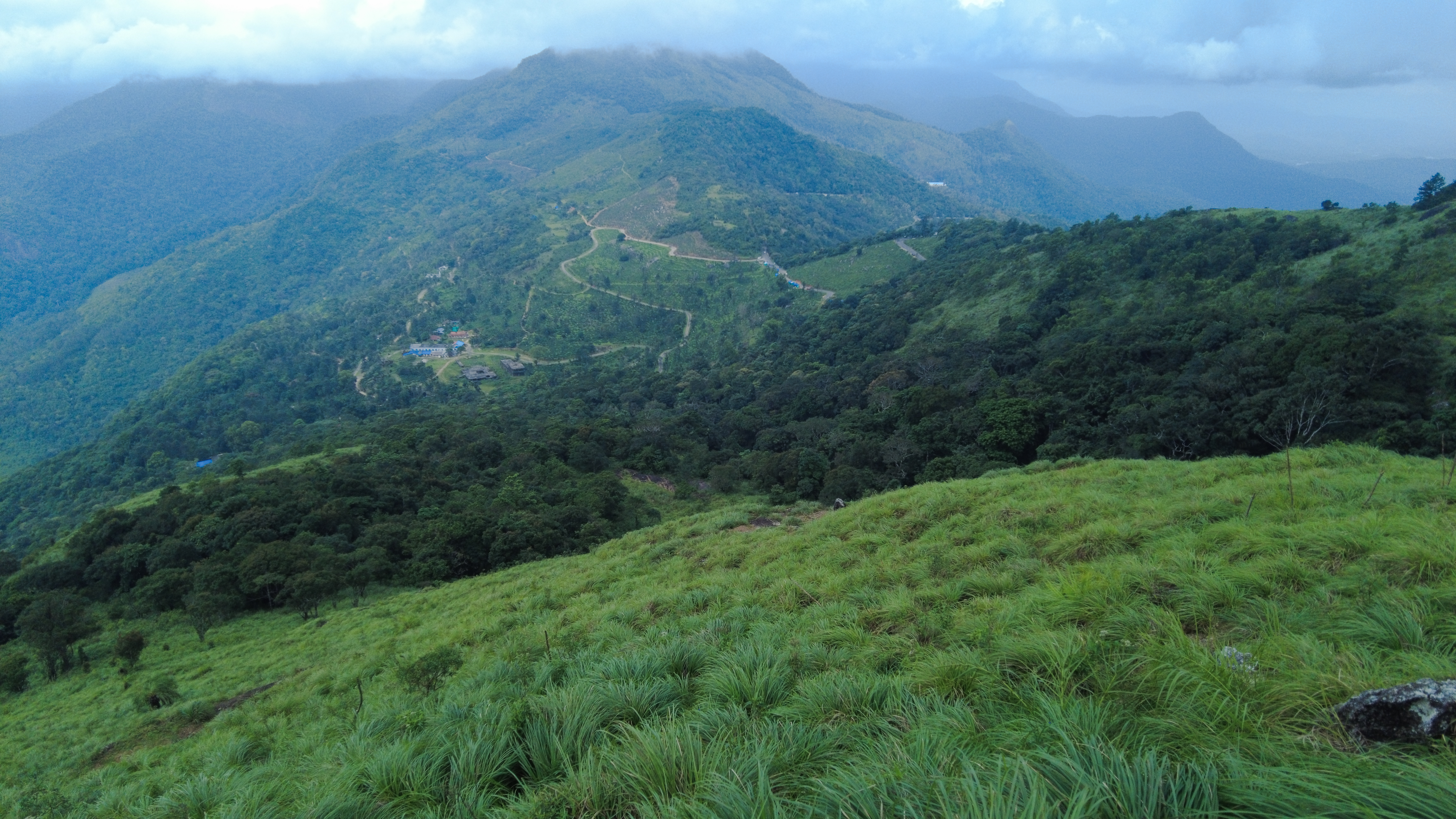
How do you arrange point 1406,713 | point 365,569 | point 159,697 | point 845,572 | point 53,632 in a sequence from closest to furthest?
1. point 1406,713
2. point 845,572
3. point 159,697
4. point 53,632
5. point 365,569

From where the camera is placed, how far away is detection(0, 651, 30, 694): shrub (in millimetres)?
19312

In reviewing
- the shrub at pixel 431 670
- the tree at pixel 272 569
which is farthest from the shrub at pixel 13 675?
the shrub at pixel 431 670

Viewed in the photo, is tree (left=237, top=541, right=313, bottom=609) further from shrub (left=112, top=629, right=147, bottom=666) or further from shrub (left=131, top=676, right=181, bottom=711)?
shrub (left=131, top=676, right=181, bottom=711)

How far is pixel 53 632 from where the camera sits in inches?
789

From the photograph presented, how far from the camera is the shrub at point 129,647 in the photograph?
1888 cm

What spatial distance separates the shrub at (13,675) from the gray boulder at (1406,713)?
105 ft

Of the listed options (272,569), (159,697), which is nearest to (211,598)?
(272,569)

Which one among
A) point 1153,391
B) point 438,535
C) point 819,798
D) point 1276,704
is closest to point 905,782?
point 819,798

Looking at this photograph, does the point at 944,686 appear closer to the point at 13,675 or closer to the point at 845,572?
the point at 845,572

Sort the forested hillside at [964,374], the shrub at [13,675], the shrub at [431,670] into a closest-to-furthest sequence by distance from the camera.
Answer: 1. the shrub at [431,670]
2. the shrub at [13,675]
3. the forested hillside at [964,374]

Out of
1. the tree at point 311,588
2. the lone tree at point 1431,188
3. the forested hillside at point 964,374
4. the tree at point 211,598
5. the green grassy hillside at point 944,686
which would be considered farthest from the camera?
the lone tree at point 1431,188

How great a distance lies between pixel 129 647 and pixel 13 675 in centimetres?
462

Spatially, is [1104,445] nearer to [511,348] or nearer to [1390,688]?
[1390,688]

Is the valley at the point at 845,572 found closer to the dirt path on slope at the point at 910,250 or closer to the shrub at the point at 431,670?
the shrub at the point at 431,670
